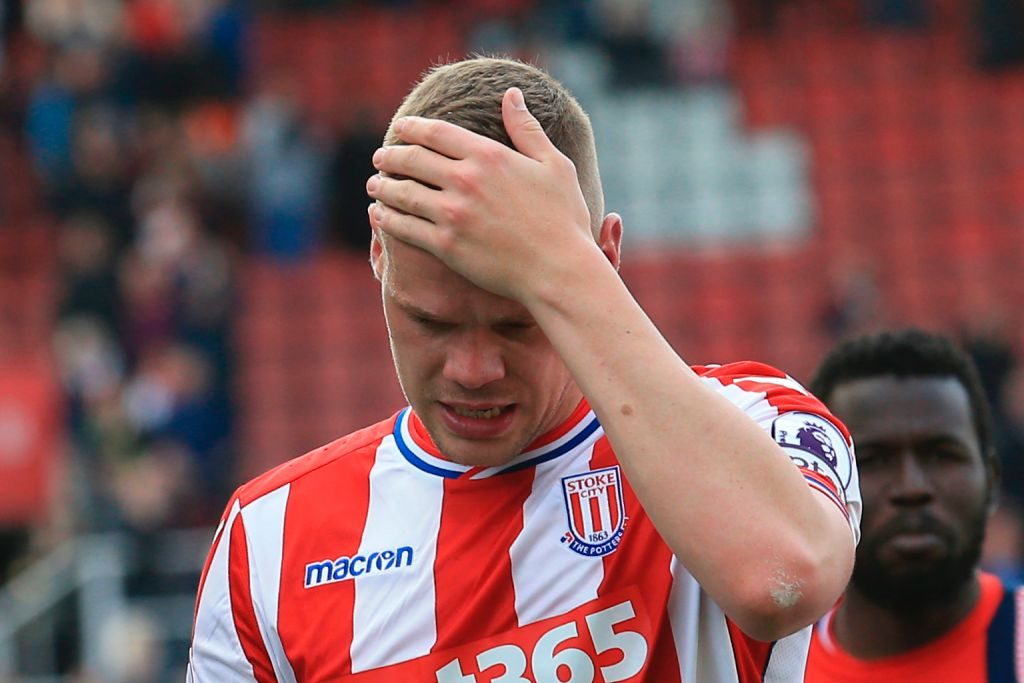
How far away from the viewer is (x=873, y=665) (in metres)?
3.37

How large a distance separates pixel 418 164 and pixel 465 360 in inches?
11.7

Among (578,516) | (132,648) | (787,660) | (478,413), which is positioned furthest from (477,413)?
(132,648)

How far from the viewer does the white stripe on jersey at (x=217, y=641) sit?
2459 mm

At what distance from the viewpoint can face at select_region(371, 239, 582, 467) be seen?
7.02 ft

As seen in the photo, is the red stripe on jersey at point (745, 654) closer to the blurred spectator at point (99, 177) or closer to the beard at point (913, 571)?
the beard at point (913, 571)

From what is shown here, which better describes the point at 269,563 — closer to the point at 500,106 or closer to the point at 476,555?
the point at 476,555

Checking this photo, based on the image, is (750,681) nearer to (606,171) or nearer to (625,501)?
(625,501)

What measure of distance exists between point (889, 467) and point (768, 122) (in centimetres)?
1189

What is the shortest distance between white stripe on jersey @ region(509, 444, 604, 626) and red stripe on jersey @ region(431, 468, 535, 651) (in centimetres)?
1

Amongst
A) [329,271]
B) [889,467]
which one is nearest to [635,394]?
[889,467]

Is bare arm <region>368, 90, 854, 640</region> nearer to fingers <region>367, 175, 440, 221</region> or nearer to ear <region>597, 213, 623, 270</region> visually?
fingers <region>367, 175, 440, 221</region>

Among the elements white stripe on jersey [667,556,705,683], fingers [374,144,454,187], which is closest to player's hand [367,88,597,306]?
fingers [374,144,454,187]

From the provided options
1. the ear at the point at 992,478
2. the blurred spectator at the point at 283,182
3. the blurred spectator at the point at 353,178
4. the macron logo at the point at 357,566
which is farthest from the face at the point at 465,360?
the blurred spectator at the point at 283,182

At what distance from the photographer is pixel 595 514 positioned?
2340mm
